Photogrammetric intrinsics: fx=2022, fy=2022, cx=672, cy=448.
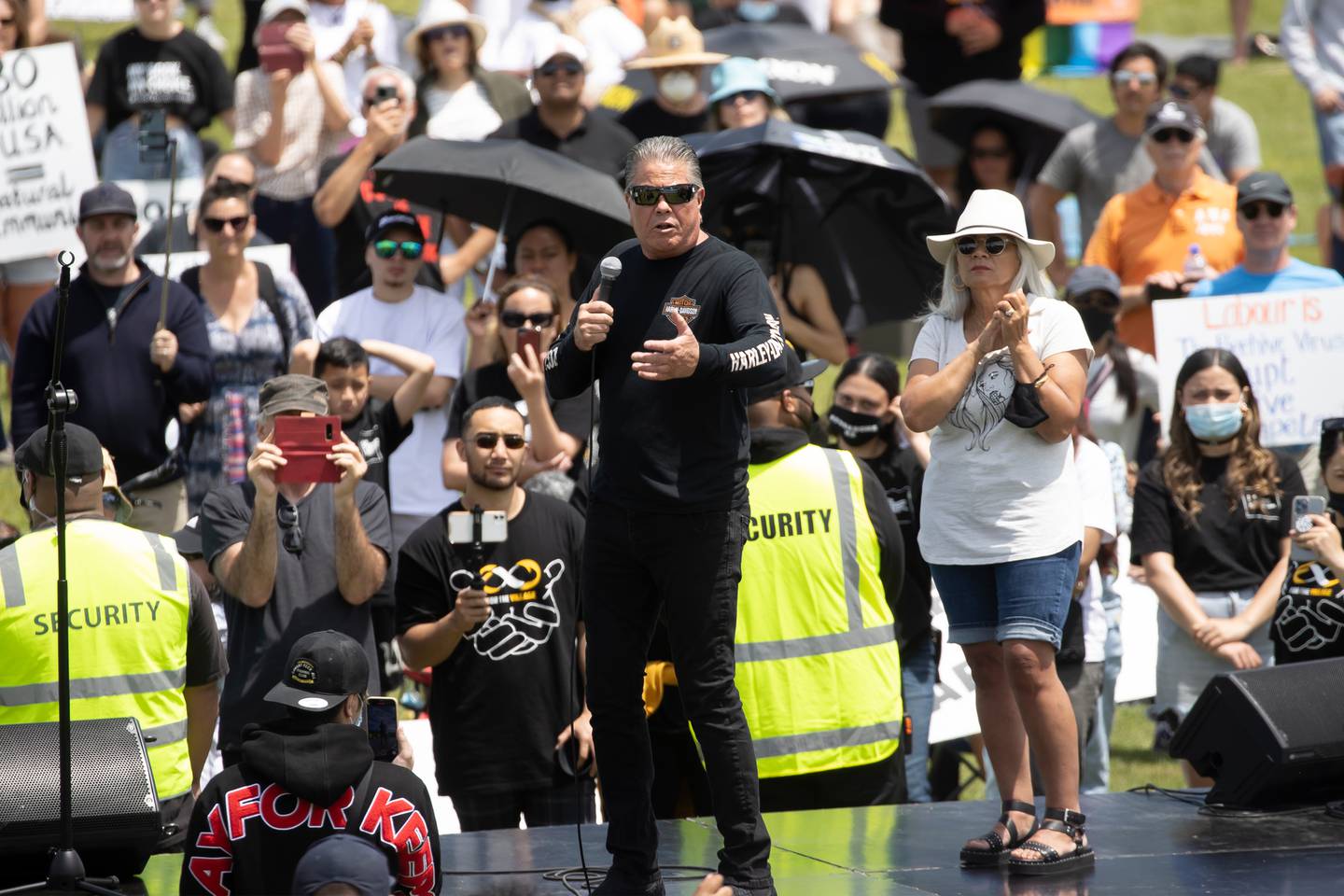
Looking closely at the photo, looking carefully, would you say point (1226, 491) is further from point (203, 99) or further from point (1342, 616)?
point (203, 99)

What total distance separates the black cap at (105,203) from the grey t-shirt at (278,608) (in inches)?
85.2

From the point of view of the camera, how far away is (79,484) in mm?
6527

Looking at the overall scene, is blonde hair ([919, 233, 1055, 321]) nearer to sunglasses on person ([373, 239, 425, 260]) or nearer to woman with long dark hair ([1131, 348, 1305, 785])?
woman with long dark hair ([1131, 348, 1305, 785])

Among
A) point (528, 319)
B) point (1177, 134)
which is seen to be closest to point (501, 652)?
point (528, 319)

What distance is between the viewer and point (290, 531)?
7.27 metres

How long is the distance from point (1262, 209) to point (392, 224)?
420 cm

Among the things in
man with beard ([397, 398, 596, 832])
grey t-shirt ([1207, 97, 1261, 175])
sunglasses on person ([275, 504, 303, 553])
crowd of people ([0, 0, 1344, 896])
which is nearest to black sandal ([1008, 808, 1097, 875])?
crowd of people ([0, 0, 1344, 896])

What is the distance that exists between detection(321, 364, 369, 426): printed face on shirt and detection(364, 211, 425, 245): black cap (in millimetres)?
1288

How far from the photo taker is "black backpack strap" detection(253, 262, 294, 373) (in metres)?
9.47

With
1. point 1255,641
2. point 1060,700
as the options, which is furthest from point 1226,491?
point 1060,700

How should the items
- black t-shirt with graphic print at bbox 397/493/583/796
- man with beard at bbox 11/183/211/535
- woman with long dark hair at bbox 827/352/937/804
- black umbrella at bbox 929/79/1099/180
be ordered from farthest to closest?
black umbrella at bbox 929/79/1099/180 → man with beard at bbox 11/183/211/535 → woman with long dark hair at bbox 827/352/937/804 → black t-shirt with graphic print at bbox 397/493/583/796

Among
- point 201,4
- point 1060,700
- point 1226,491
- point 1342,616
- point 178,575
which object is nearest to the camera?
point 1060,700

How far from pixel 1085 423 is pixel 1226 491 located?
29.6 inches

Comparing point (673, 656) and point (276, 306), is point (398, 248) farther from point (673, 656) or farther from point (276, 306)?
point (673, 656)
